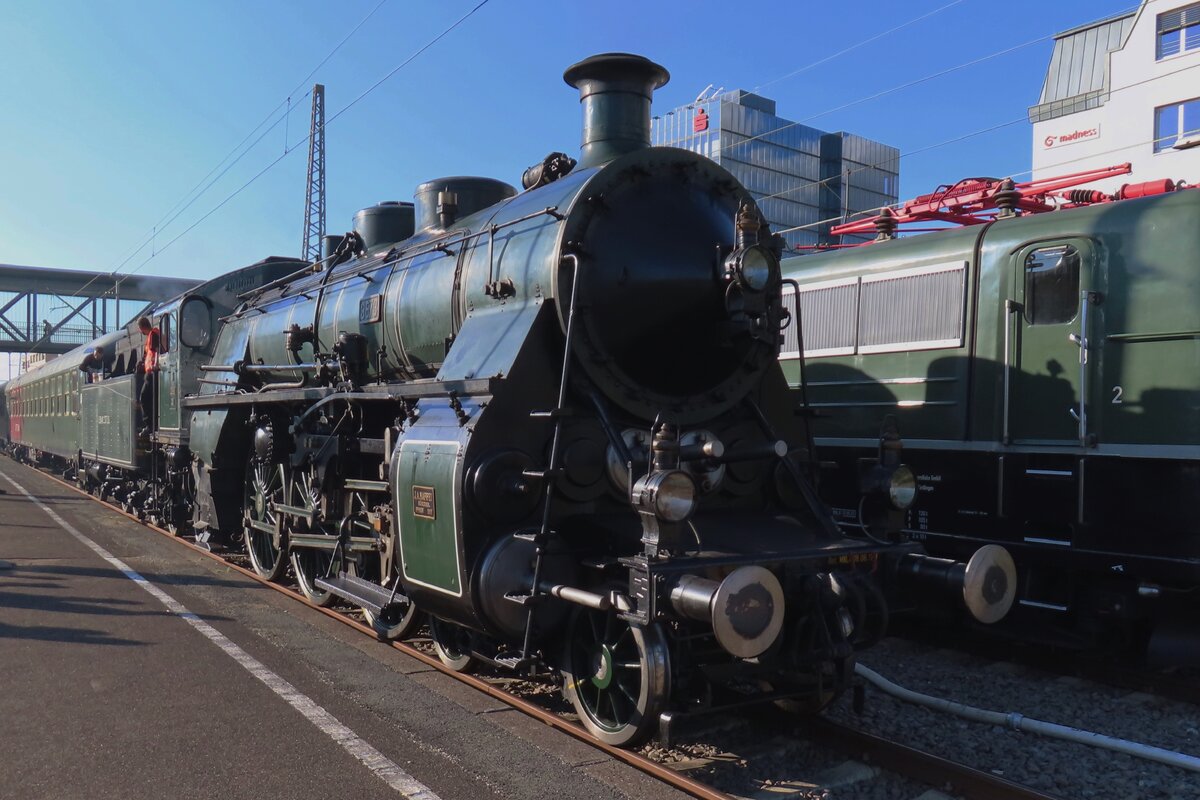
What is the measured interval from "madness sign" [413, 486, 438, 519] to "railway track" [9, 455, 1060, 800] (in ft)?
3.83

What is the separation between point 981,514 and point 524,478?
3.83 metres

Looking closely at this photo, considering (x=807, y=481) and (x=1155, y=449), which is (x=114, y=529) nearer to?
(x=807, y=481)

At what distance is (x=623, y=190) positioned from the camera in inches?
214

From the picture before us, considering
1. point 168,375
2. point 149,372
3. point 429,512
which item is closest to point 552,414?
point 429,512

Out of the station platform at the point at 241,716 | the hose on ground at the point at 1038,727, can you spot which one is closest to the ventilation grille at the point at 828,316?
the hose on ground at the point at 1038,727

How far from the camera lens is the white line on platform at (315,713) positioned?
414 cm

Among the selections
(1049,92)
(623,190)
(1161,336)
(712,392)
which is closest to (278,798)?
(712,392)

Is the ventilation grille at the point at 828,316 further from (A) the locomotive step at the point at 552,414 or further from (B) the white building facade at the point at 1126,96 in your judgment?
(B) the white building facade at the point at 1126,96

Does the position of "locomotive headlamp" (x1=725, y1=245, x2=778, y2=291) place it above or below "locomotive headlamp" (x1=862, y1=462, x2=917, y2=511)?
above

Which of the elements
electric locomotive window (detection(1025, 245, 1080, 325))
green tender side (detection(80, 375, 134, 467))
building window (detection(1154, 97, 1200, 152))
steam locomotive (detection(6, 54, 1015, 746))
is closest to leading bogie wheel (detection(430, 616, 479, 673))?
steam locomotive (detection(6, 54, 1015, 746))

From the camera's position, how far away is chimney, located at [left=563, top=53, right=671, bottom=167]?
6074 millimetres

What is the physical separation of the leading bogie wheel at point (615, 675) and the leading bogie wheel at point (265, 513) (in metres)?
4.43

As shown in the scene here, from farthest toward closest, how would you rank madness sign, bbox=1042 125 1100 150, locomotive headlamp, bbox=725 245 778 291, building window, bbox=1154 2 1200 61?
madness sign, bbox=1042 125 1100 150 → building window, bbox=1154 2 1200 61 → locomotive headlamp, bbox=725 245 778 291

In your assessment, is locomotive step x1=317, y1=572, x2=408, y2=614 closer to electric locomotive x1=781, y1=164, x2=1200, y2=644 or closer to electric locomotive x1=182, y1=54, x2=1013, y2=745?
electric locomotive x1=182, y1=54, x2=1013, y2=745
